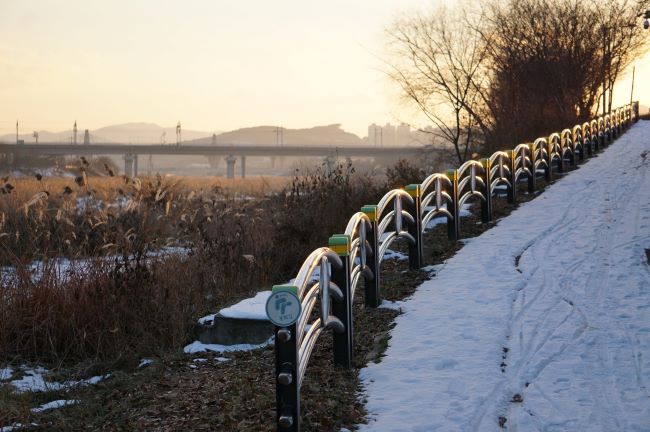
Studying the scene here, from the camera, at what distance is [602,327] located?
26.8 ft

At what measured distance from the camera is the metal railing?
220 inches

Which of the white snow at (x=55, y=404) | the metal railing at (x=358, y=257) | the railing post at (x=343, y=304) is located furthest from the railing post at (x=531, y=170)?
the white snow at (x=55, y=404)

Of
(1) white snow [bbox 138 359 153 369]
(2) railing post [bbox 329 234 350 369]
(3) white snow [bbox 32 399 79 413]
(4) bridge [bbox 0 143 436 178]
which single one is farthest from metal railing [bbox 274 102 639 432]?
(4) bridge [bbox 0 143 436 178]

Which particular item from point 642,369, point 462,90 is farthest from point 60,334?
point 462,90

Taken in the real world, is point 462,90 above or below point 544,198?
above

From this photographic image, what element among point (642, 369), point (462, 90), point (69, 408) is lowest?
point (69, 408)

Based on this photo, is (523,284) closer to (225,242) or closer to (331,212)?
(225,242)

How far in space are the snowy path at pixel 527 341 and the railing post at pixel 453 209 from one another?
1.27ft

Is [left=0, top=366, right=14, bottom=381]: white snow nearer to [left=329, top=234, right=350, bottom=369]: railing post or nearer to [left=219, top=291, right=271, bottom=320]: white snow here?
[left=219, top=291, right=271, bottom=320]: white snow

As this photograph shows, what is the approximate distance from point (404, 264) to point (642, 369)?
5.61 m

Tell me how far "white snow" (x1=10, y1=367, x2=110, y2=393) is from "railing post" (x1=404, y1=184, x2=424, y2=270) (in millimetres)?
5027

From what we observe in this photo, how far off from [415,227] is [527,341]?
3.95 meters

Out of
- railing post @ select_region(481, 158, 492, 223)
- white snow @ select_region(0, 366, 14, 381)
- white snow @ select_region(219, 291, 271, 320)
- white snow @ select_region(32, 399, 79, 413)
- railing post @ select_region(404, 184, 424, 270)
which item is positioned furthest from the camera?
railing post @ select_region(481, 158, 492, 223)

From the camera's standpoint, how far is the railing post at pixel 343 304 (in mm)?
7254
